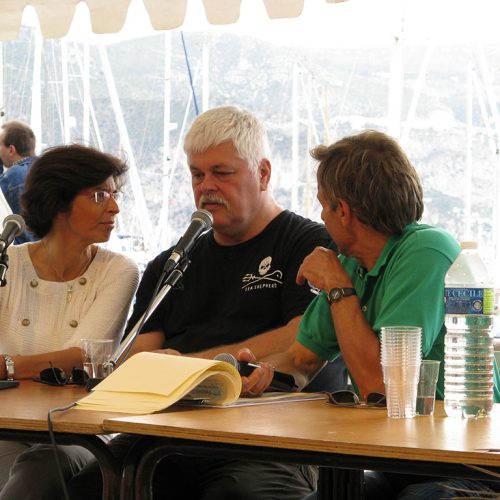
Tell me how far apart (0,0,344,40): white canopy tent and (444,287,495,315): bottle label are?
1.65 meters

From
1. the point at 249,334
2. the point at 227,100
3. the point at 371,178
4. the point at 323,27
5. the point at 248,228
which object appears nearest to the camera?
the point at 371,178

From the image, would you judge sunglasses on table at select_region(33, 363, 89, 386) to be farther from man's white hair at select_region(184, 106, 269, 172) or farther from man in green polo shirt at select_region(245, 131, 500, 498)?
man's white hair at select_region(184, 106, 269, 172)

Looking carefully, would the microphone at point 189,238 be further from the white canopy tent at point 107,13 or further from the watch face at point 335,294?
the white canopy tent at point 107,13

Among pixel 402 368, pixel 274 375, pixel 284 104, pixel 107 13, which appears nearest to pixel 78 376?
pixel 274 375

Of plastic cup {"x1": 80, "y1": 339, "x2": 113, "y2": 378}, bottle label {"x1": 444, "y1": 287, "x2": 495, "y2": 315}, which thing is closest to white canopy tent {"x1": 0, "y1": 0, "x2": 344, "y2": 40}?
plastic cup {"x1": 80, "y1": 339, "x2": 113, "y2": 378}

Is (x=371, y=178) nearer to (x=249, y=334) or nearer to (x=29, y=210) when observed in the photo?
(x=249, y=334)

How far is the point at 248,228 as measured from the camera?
3137 millimetres

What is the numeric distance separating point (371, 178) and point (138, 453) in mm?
930

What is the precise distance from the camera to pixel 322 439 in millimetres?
1628


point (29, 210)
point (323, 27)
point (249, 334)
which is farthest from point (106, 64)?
point (249, 334)

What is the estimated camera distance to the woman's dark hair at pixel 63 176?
3.29 metres

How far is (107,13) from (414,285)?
6.30 feet

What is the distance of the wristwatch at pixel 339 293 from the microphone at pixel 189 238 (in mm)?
384

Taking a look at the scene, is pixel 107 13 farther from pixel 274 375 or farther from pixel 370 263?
pixel 274 375
